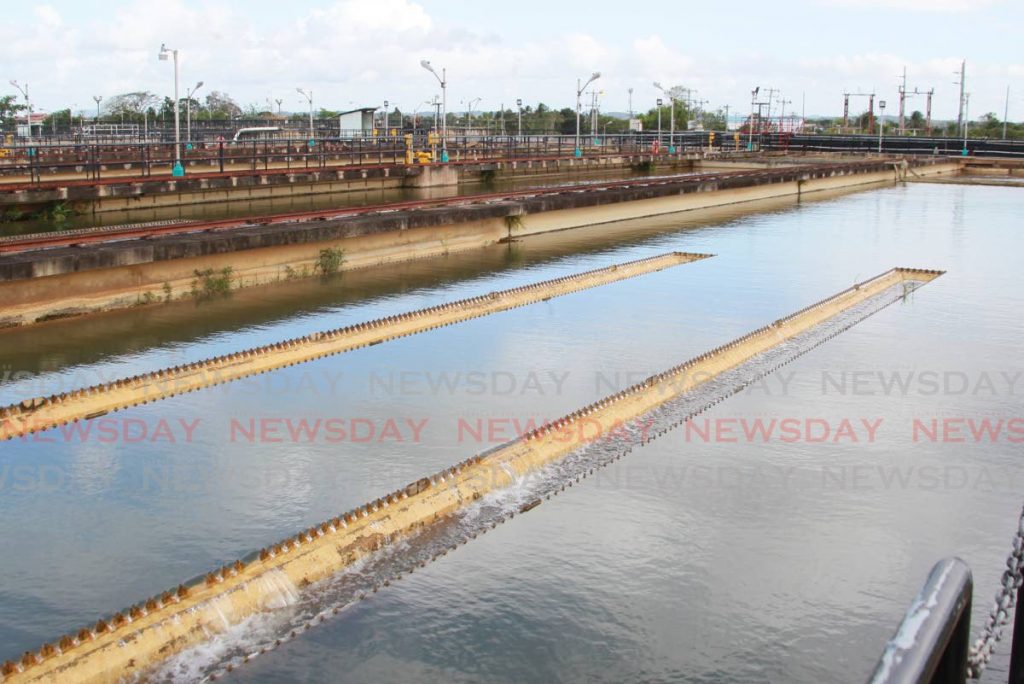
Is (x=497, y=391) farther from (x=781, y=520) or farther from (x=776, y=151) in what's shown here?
(x=776, y=151)

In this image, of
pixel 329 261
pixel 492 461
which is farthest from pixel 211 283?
pixel 492 461

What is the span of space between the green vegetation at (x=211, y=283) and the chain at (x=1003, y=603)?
12.4 meters

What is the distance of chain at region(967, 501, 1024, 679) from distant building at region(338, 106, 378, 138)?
5138 centimetres

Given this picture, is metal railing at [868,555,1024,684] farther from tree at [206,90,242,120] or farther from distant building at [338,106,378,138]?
tree at [206,90,242,120]

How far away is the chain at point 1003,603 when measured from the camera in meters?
3.04

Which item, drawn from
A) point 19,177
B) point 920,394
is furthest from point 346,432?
point 19,177

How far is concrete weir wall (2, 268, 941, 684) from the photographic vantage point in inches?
197

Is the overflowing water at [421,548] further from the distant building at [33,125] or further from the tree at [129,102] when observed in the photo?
the tree at [129,102]

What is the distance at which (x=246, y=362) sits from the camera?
1098 cm

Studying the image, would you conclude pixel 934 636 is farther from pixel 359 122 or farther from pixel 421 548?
pixel 359 122

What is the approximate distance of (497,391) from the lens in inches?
401

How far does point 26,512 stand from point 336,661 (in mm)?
2908

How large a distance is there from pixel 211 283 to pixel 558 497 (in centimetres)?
892

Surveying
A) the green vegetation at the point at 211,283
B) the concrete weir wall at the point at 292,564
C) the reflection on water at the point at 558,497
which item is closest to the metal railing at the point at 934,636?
the reflection on water at the point at 558,497
